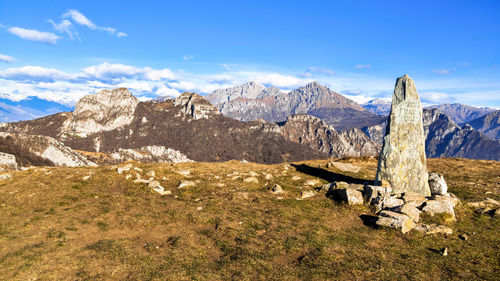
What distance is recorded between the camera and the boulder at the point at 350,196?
765 inches

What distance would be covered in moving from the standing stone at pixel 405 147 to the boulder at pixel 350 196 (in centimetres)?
320

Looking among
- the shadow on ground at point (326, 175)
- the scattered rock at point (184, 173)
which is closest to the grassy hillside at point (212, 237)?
the scattered rock at point (184, 173)

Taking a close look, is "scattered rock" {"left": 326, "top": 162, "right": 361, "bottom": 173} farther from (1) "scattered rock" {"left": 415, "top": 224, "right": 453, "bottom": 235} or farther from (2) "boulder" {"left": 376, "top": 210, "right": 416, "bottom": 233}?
(1) "scattered rock" {"left": 415, "top": 224, "right": 453, "bottom": 235}

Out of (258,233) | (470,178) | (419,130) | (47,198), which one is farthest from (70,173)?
(470,178)

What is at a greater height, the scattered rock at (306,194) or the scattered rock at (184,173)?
the scattered rock at (184,173)

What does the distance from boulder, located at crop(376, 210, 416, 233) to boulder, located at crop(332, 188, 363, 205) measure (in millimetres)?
2691

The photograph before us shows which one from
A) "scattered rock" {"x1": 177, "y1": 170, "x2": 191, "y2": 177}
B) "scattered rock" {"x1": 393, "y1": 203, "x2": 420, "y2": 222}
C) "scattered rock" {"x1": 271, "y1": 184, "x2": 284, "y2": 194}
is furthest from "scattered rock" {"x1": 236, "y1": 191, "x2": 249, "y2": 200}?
"scattered rock" {"x1": 393, "y1": 203, "x2": 420, "y2": 222}

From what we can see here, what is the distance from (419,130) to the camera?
866 inches

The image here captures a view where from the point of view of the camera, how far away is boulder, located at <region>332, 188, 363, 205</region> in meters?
19.4

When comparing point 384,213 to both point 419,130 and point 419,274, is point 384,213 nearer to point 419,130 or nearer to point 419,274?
point 419,274

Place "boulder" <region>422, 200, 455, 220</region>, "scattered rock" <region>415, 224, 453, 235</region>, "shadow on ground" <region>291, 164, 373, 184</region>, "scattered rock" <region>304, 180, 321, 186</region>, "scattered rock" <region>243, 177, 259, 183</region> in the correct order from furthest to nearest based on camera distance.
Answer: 1. "shadow on ground" <region>291, 164, 373, 184</region>
2. "scattered rock" <region>243, 177, 259, 183</region>
3. "scattered rock" <region>304, 180, 321, 186</region>
4. "boulder" <region>422, 200, 455, 220</region>
5. "scattered rock" <region>415, 224, 453, 235</region>

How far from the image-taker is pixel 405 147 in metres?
21.5

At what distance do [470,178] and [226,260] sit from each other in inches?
1215

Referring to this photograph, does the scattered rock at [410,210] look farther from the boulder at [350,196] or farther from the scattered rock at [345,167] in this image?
the scattered rock at [345,167]
